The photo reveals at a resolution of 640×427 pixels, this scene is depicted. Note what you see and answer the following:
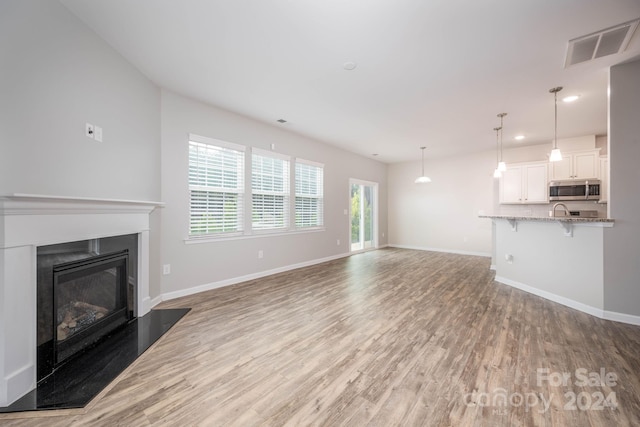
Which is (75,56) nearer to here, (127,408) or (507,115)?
(127,408)

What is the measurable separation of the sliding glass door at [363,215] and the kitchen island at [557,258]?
3751 mm

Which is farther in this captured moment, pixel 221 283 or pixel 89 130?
pixel 221 283

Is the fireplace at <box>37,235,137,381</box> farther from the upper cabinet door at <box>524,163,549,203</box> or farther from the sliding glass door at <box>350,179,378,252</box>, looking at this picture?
the upper cabinet door at <box>524,163,549,203</box>

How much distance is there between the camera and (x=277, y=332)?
2582mm

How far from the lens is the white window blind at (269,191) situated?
4.61m

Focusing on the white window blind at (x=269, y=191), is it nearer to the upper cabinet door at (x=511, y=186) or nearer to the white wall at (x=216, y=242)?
the white wall at (x=216, y=242)

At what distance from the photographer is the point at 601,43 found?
245 centimetres

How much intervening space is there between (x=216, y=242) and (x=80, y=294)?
6.07 ft

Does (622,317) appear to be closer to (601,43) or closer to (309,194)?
(601,43)

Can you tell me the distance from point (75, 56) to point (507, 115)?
18.9 ft

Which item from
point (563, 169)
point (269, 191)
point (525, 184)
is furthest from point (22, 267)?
→ point (563, 169)

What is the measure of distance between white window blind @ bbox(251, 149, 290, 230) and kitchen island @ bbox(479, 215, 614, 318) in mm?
3903

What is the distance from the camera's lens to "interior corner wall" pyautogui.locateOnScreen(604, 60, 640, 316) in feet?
9.05

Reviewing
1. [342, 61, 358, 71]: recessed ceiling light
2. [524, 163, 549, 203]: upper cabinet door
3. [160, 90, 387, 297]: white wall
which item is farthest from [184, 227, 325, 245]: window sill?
[524, 163, 549, 203]: upper cabinet door
